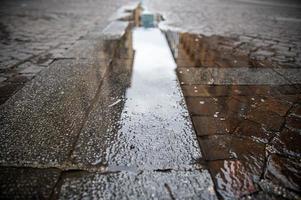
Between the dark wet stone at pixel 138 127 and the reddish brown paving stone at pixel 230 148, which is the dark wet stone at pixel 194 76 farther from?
the reddish brown paving stone at pixel 230 148

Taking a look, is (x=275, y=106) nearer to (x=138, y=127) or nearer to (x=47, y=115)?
(x=138, y=127)

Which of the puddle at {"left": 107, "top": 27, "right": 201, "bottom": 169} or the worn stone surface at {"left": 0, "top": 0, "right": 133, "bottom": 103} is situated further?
the worn stone surface at {"left": 0, "top": 0, "right": 133, "bottom": 103}

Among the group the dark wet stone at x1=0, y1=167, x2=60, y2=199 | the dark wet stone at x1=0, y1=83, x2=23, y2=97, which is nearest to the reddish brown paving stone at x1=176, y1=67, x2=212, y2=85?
the dark wet stone at x1=0, y1=167, x2=60, y2=199

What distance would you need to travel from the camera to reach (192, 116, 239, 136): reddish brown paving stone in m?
1.94

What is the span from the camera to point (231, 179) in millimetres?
1453

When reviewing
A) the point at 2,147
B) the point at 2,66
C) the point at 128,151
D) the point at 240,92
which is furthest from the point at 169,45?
the point at 2,147

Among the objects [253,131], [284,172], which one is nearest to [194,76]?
[253,131]

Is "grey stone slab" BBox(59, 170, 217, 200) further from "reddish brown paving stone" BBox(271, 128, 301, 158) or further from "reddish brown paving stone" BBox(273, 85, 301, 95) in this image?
"reddish brown paving stone" BBox(273, 85, 301, 95)

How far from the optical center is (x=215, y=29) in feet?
20.4

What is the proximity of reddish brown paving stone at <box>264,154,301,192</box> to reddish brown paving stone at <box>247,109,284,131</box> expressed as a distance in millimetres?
421

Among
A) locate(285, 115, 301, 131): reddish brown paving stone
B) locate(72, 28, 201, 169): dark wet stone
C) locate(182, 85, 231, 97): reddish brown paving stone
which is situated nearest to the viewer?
locate(72, 28, 201, 169): dark wet stone

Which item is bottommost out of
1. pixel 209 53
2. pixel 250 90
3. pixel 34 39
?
pixel 250 90

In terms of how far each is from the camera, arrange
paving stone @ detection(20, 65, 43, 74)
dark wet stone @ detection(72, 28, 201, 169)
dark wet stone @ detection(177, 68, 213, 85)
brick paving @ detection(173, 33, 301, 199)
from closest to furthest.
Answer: brick paving @ detection(173, 33, 301, 199), dark wet stone @ detection(72, 28, 201, 169), dark wet stone @ detection(177, 68, 213, 85), paving stone @ detection(20, 65, 43, 74)

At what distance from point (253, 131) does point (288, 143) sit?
0.89 ft
